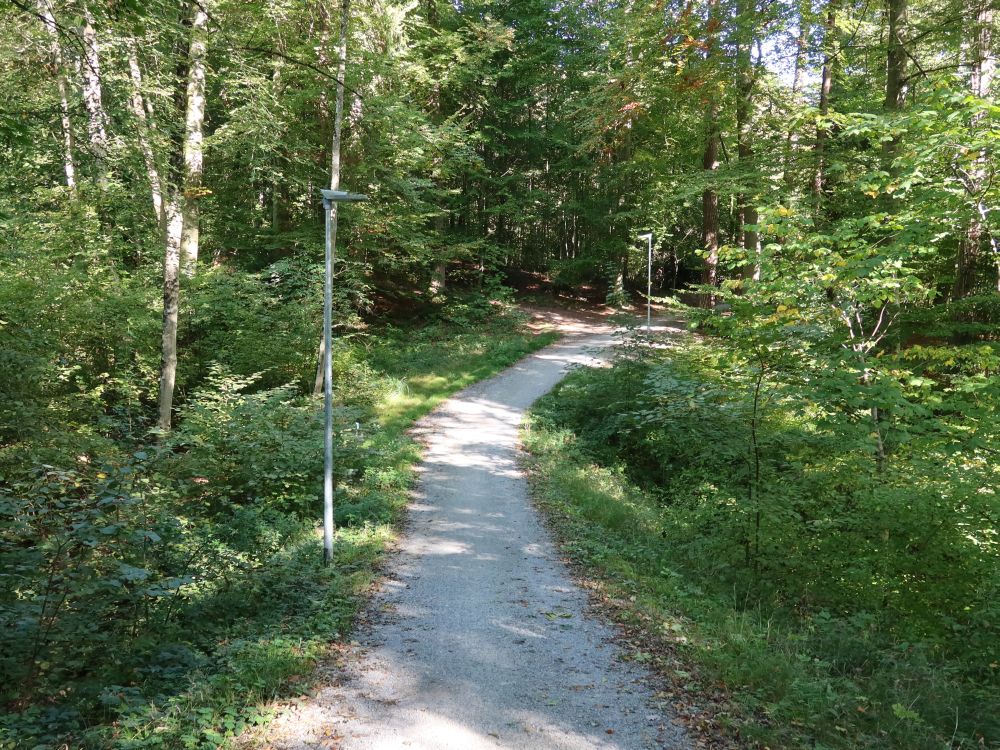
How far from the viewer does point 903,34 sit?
1112 cm

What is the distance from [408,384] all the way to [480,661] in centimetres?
1266

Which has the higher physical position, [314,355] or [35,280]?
[35,280]

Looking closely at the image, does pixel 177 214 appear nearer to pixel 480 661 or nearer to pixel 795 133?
pixel 480 661

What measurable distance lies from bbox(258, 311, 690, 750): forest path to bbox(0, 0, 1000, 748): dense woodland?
51 cm

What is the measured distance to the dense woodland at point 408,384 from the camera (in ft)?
15.7

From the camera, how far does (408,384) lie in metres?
17.5

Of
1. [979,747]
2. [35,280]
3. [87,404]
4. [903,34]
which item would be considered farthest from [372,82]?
[979,747]

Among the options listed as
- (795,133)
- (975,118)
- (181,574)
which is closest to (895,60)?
(795,133)

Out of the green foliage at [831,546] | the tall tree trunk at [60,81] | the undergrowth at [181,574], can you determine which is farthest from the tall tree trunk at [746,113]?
Answer: the tall tree trunk at [60,81]

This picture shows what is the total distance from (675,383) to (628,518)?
249 cm

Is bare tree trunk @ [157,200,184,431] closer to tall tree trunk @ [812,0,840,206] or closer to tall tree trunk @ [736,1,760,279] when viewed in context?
Answer: tall tree trunk @ [736,1,760,279]

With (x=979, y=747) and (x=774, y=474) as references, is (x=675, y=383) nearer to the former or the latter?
(x=774, y=474)

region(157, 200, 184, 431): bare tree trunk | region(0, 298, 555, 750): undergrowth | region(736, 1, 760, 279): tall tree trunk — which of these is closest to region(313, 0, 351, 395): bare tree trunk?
region(157, 200, 184, 431): bare tree trunk

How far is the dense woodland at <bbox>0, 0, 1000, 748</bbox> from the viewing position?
4797 mm
